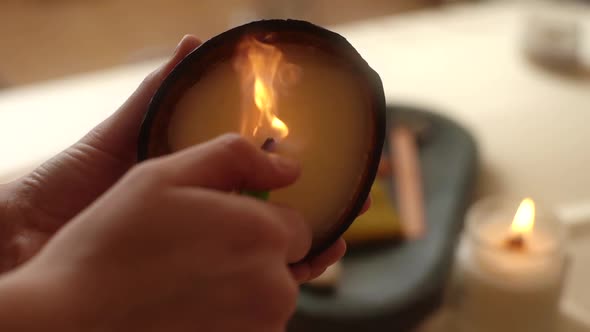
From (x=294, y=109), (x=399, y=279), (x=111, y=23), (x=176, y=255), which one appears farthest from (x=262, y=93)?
(x=111, y=23)

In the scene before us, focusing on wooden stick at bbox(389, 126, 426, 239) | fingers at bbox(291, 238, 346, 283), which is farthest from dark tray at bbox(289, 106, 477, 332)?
fingers at bbox(291, 238, 346, 283)

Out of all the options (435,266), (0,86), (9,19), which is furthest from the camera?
(9,19)

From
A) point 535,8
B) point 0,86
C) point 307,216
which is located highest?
point 307,216

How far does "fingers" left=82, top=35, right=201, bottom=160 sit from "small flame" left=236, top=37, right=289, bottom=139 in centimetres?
4

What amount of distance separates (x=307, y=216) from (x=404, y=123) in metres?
0.44

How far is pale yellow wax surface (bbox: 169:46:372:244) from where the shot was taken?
0.33m

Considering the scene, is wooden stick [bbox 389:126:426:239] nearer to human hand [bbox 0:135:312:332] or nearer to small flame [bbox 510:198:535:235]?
small flame [bbox 510:198:535:235]

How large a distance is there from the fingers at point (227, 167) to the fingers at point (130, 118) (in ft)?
0.35

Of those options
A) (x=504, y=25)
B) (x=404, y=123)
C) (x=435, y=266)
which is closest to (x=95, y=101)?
(x=404, y=123)

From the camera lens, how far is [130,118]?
1.23 ft

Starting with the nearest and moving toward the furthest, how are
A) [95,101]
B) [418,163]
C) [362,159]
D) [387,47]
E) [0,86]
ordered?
[362,159]
[418,163]
[95,101]
[387,47]
[0,86]

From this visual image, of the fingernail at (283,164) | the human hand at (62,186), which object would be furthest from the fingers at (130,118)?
the fingernail at (283,164)

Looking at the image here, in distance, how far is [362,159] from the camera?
0.34 metres

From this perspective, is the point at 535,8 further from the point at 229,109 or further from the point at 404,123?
the point at 229,109
